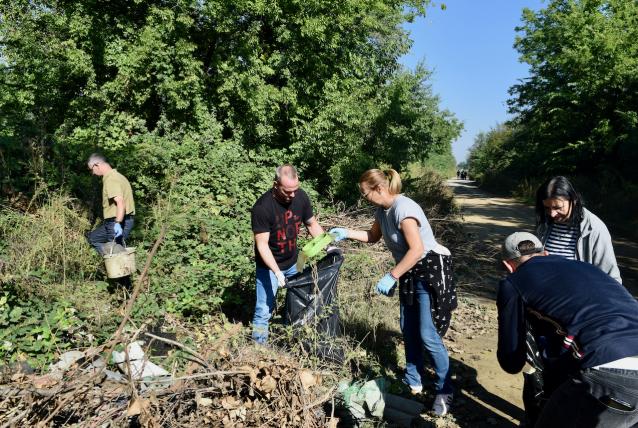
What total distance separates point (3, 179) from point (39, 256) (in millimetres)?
2543

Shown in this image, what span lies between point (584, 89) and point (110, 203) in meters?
18.0

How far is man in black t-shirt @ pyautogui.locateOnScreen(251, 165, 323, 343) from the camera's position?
3686mm

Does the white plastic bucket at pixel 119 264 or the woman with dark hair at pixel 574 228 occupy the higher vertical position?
the woman with dark hair at pixel 574 228

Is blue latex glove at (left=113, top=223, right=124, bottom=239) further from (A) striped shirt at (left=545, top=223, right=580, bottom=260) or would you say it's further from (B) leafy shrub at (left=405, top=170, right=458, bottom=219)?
(B) leafy shrub at (left=405, top=170, right=458, bottom=219)

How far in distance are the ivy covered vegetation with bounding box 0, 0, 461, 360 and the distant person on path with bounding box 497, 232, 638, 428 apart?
3483 millimetres

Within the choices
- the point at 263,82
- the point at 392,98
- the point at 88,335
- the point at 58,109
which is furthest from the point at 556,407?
the point at 392,98

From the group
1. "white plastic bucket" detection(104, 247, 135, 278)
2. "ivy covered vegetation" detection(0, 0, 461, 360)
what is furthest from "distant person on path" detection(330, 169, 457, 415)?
"white plastic bucket" detection(104, 247, 135, 278)

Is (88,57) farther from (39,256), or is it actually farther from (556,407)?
(556,407)

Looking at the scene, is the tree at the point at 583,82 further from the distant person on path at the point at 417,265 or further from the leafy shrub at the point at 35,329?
the leafy shrub at the point at 35,329

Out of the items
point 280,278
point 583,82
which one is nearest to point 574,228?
point 280,278

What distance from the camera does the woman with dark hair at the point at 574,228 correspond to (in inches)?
116

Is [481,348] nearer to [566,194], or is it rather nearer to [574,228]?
[574,228]

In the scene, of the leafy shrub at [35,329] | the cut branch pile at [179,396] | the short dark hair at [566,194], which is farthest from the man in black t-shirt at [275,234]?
the short dark hair at [566,194]

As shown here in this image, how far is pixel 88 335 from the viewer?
389 centimetres
